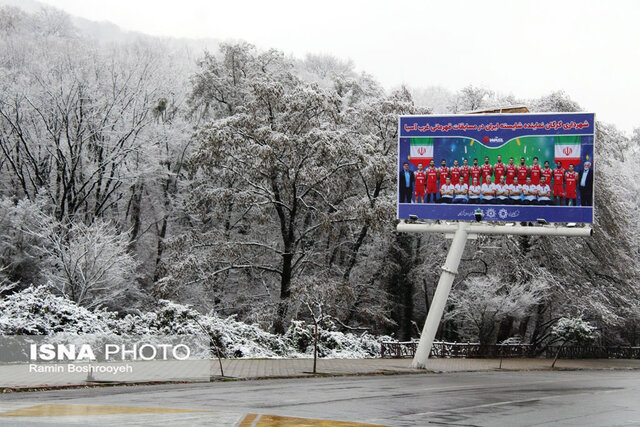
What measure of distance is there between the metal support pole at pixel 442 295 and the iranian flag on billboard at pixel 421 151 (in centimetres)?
295

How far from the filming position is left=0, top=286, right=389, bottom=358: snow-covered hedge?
24.5 metres

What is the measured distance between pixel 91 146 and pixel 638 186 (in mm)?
39669

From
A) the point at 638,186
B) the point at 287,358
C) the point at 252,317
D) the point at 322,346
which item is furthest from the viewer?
the point at 638,186

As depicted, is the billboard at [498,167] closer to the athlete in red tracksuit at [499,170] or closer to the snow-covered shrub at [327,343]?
the athlete in red tracksuit at [499,170]

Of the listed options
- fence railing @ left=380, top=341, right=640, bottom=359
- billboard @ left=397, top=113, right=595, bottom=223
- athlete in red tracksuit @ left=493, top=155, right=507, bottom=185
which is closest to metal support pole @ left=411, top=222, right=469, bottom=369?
billboard @ left=397, top=113, right=595, bottom=223

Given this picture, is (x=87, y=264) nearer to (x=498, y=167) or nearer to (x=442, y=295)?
(x=442, y=295)

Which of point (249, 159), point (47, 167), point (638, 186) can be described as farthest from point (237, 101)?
point (638, 186)

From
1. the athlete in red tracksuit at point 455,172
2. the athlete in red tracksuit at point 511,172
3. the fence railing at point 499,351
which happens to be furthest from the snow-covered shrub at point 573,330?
the athlete in red tracksuit at point 455,172

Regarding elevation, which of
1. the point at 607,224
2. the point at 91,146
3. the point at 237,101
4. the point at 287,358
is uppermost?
the point at 237,101

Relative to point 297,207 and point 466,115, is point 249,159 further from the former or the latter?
point 466,115

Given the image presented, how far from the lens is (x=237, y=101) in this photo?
1850 inches

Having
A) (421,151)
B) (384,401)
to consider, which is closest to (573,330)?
(421,151)

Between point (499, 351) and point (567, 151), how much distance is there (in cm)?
1719

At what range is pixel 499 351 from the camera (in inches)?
1635
